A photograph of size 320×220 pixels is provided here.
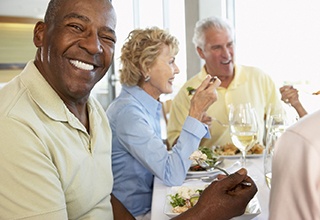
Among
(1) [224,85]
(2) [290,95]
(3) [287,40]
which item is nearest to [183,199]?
(2) [290,95]

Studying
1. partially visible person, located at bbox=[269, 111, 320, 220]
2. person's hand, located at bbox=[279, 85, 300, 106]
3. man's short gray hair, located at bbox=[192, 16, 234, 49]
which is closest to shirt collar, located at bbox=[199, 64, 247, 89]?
man's short gray hair, located at bbox=[192, 16, 234, 49]

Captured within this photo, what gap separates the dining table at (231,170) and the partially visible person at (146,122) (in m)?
0.05

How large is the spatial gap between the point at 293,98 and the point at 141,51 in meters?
0.87

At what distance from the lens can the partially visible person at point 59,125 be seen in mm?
943

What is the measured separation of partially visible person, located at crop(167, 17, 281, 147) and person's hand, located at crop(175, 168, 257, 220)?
1460 mm

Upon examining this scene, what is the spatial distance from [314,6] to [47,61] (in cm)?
210

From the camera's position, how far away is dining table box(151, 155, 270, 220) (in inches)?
49.8

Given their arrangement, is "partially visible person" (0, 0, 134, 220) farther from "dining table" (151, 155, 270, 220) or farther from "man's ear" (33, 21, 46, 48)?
"dining table" (151, 155, 270, 220)

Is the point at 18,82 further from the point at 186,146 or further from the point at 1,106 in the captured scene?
the point at 186,146

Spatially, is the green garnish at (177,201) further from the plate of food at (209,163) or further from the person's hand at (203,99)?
the person's hand at (203,99)

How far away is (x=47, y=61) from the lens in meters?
1.19

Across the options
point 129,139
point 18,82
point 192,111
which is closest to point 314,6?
point 192,111

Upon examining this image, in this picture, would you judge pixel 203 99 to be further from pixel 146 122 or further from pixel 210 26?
pixel 210 26

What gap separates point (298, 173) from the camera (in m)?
0.58
